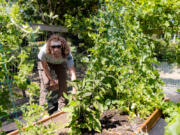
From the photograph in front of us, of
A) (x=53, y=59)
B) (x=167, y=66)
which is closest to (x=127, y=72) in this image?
(x=53, y=59)

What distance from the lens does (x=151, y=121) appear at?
2.07 m

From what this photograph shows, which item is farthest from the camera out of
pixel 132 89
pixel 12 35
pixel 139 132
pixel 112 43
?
pixel 112 43

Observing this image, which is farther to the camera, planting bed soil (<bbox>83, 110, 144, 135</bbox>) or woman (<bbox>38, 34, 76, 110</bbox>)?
woman (<bbox>38, 34, 76, 110</bbox>)

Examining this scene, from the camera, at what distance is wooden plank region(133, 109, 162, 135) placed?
1.86 m

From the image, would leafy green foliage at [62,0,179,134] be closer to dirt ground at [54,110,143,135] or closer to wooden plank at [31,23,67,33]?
dirt ground at [54,110,143,135]

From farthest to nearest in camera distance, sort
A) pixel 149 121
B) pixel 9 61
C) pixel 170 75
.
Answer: pixel 170 75 < pixel 149 121 < pixel 9 61

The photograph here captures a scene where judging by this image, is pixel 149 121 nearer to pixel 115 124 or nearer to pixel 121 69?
pixel 115 124

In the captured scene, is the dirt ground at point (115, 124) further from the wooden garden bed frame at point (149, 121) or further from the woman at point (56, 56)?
the woman at point (56, 56)

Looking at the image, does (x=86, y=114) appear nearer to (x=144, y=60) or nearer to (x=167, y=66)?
(x=144, y=60)

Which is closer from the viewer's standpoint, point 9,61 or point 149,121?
point 9,61

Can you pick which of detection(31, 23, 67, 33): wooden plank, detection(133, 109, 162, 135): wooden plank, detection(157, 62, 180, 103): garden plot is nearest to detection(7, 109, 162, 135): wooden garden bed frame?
detection(133, 109, 162, 135): wooden plank

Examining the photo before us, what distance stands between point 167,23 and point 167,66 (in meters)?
2.72

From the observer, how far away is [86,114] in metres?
1.85

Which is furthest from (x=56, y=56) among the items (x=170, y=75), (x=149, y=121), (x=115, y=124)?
(x=170, y=75)
